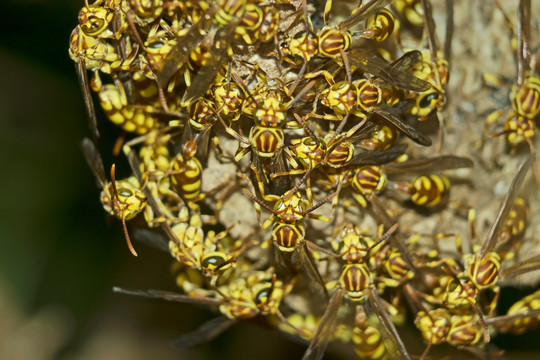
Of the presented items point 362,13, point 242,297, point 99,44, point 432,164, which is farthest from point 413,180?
point 99,44

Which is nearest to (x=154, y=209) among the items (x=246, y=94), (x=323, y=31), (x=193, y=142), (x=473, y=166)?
(x=193, y=142)

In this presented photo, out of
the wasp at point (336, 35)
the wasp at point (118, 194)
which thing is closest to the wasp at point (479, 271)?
the wasp at point (336, 35)

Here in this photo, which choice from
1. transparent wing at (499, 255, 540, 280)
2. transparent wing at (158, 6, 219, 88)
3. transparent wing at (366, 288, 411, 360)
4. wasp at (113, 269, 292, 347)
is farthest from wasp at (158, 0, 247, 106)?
transparent wing at (499, 255, 540, 280)

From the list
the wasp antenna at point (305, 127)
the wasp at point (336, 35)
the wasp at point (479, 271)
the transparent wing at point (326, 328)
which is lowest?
the transparent wing at point (326, 328)

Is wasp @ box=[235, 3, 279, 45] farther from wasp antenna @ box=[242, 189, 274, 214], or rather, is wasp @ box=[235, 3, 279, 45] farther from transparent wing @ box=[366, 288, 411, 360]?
transparent wing @ box=[366, 288, 411, 360]

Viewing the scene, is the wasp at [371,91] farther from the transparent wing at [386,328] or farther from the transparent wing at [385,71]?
the transparent wing at [386,328]

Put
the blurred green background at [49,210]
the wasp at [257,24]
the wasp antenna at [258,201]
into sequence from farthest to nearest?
the blurred green background at [49,210] < the wasp antenna at [258,201] < the wasp at [257,24]
